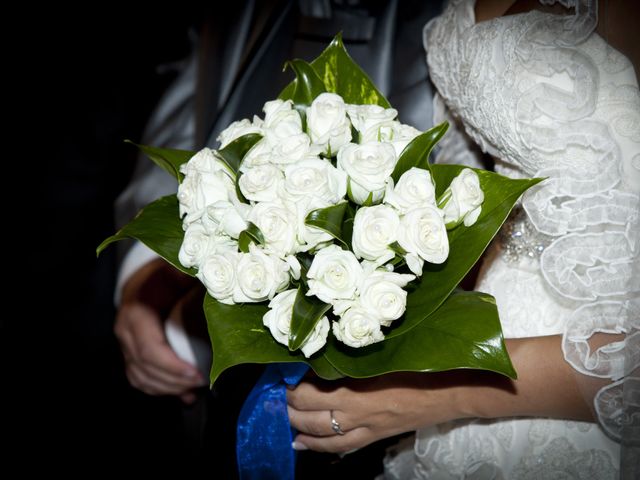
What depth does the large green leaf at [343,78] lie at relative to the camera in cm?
91

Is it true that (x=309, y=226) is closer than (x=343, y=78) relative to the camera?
Yes

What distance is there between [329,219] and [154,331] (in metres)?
0.92

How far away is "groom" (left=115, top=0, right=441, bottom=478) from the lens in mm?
1323

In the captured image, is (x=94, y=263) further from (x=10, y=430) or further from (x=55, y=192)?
(x=10, y=430)

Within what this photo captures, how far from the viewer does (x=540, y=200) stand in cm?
87

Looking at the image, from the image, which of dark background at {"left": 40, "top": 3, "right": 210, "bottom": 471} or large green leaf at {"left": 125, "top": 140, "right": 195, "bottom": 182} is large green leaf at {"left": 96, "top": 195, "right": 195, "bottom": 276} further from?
dark background at {"left": 40, "top": 3, "right": 210, "bottom": 471}

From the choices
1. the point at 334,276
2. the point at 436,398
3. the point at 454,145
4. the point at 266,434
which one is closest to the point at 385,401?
the point at 436,398

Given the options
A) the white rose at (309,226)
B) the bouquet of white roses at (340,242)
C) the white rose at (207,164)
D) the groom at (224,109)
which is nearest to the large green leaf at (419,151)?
the bouquet of white roses at (340,242)

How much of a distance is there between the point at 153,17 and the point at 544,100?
193 cm

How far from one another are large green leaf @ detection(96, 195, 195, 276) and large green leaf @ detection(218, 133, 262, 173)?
A: 0.13 metres

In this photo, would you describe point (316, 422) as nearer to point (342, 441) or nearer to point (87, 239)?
point (342, 441)

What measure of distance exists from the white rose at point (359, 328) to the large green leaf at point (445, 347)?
48mm

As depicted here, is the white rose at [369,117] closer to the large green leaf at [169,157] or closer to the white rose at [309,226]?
the white rose at [309,226]

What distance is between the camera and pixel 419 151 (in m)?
0.76
